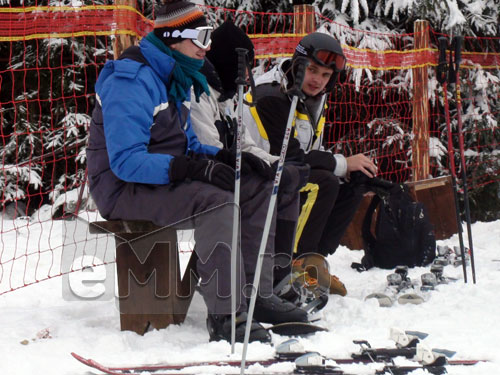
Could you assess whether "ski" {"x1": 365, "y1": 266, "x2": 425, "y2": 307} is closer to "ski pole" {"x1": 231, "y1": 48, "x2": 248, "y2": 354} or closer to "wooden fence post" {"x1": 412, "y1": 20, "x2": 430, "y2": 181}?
"ski pole" {"x1": 231, "y1": 48, "x2": 248, "y2": 354}

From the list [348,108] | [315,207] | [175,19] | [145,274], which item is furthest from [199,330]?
[348,108]

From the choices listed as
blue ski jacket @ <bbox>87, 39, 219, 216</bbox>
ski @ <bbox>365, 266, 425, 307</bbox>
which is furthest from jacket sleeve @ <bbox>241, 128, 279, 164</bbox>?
ski @ <bbox>365, 266, 425, 307</bbox>

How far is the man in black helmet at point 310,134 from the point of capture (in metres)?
3.72

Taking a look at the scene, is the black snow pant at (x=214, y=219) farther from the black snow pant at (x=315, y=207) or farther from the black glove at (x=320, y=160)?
the black glove at (x=320, y=160)

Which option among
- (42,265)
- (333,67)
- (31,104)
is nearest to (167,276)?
(333,67)

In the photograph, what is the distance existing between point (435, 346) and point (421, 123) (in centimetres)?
384

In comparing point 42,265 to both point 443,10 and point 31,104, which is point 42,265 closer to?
point 31,104

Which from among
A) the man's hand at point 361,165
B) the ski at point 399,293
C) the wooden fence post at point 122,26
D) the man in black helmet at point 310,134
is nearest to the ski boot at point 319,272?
the man in black helmet at point 310,134

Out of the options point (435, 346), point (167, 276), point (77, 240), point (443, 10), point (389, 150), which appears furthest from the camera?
point (389, 150)

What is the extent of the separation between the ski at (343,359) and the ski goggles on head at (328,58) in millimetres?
1704

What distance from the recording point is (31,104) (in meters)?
7.49

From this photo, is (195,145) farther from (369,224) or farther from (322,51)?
(369,224)

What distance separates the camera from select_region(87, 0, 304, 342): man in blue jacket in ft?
8.91

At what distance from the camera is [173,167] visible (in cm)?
275
